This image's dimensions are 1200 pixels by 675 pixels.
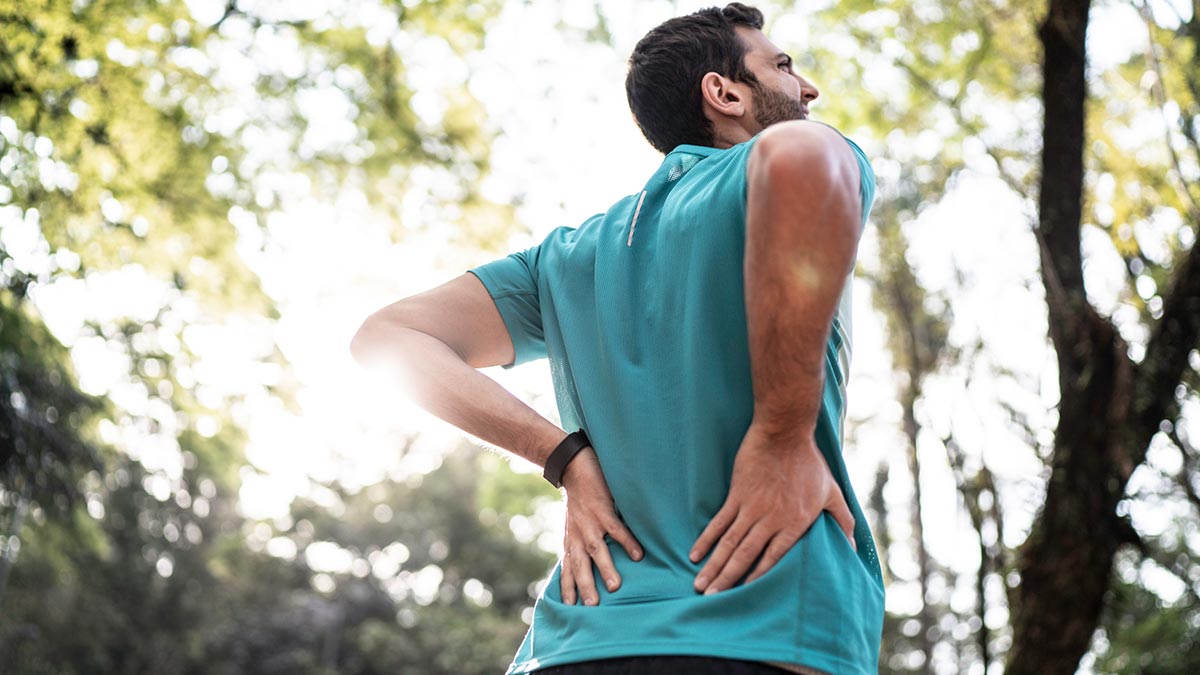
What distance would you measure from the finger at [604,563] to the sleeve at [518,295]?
1.40 feet

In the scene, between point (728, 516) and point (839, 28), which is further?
point (839, 28)

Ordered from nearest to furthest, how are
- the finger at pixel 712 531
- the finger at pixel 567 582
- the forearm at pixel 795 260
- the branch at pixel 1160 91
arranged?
the forearm at pixel 795 260, the finger at pixel 712 531, the finger at pixel 567 582, the branch at pixel 1160 91

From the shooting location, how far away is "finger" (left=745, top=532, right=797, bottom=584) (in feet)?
3.52

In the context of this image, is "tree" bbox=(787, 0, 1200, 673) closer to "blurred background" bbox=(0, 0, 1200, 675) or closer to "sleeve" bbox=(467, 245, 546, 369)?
"blurred background" bbox=(0, 0, 1200, 675)

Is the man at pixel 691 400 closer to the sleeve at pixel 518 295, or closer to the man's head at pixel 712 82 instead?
the sleeve at pixel 518 295

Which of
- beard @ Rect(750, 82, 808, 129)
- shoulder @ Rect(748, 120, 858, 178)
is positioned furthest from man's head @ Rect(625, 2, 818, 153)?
shoulder @ Rect(748, 120, 858, 178)

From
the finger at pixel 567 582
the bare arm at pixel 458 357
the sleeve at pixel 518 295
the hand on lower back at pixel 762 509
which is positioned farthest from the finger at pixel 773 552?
the sleeve at pixel 518 295

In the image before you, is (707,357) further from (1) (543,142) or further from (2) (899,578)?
(2) (899,578)

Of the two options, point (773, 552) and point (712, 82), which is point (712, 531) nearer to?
point (773, 552)

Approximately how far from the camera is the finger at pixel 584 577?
3.86 feet

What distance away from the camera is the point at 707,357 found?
3.87ft

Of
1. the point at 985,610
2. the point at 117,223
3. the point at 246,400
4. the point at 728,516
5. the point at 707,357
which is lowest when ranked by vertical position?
→ the point at 985,610

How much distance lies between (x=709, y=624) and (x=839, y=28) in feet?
22.5

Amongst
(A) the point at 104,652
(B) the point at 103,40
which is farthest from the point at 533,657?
(A) the point at 104,652
